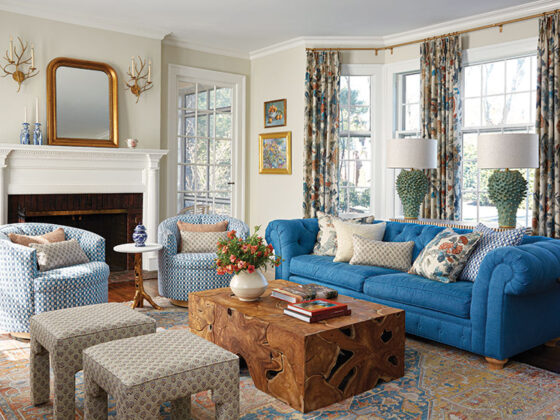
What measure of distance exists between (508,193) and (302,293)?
2.42 meters

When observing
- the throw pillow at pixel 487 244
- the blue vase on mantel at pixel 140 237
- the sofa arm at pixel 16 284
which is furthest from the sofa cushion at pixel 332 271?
the sofa arm at pixel 16 284

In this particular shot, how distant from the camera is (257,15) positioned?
18.2 feet

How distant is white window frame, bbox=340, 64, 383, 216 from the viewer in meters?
6.36

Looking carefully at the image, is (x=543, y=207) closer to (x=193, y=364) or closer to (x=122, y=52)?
(x=193, y=364)

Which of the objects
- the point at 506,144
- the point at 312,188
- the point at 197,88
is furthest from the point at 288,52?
the point at 506,144

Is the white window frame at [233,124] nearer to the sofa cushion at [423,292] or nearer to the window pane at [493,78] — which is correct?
the window pane at [493,78]

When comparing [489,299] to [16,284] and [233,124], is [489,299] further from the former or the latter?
[233,124]

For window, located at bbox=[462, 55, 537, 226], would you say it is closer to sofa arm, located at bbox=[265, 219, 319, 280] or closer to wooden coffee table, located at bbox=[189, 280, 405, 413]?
sofa arm, located at bbox=[265, 219, 319, 280]

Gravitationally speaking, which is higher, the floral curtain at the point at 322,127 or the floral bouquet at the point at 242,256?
the floral curtain at the point at 322,127

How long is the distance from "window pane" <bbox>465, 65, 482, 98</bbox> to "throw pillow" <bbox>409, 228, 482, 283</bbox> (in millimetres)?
2520

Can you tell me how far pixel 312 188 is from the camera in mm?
6371

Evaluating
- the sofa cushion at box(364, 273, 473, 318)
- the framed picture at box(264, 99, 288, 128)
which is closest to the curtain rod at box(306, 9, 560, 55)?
the framed picture at box(264, 99, 288, 128)

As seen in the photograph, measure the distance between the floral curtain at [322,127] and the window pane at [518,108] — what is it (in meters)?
1.92

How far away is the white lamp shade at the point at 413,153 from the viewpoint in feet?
16.8
